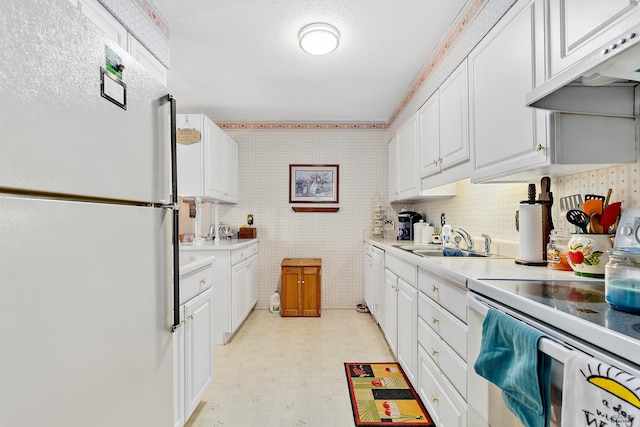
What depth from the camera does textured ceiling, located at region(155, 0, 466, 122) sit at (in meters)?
1.99

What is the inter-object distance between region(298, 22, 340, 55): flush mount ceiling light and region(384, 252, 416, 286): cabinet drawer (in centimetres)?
160

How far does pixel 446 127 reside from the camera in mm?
2209

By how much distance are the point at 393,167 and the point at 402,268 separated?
1.77m

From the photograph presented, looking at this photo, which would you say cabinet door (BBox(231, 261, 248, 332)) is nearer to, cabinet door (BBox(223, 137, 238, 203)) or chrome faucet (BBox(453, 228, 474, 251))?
cabinet door (BBox(223, 137, 238, 203))

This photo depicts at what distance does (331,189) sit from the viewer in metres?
4.20

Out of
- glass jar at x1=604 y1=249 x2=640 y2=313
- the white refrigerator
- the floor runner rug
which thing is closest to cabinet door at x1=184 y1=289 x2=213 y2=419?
the white refrigerator

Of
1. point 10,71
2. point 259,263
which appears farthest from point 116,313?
point 259,263

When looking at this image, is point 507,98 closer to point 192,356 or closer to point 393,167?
point 192,356

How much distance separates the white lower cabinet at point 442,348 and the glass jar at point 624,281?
1.75 feet

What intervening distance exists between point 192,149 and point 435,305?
2579 millimetres

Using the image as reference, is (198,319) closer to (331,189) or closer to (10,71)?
(10,71)

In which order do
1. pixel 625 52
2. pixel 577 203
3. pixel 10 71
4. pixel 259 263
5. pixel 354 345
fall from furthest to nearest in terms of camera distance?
pixel 259 263 → pixel 354 345 → pixel 577 203 → pixel 625 52 → pixel 10 71

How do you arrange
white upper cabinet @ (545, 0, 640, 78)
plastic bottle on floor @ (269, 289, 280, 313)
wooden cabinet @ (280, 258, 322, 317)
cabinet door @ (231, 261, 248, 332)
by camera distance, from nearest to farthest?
white upper cabinet @ (545, 0, 640, 78)
cabinet door @ (231, 261, 248, 332)
wooden cabinet @ (280, 258, 322, 317)
plastic bottle on floor @ (269, 289, 280, 313)

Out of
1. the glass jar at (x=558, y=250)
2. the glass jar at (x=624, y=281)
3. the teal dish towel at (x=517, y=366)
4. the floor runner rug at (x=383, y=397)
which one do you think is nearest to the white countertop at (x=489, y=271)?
the glass jar at (x=558, y=250)
